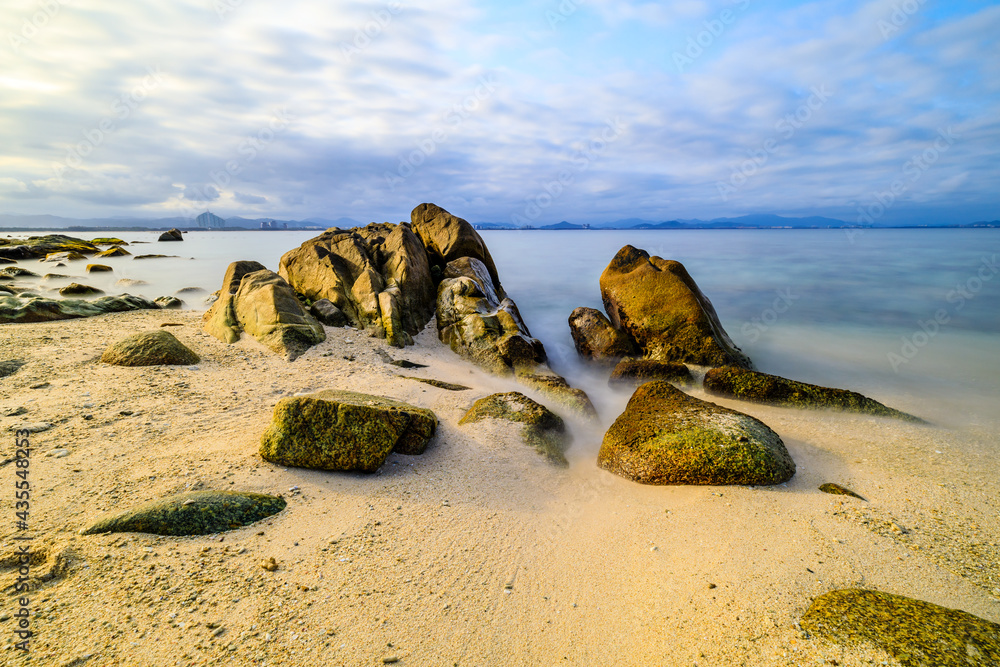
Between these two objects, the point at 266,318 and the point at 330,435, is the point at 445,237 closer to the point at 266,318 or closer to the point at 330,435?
the point at 266,318

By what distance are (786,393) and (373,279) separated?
30.6 feet

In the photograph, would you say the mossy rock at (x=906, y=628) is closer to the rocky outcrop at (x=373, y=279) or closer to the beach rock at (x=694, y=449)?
the beach rock at (x=694, y=449)

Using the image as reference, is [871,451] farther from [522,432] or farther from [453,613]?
[453,613]

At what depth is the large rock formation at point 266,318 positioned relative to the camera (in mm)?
8719

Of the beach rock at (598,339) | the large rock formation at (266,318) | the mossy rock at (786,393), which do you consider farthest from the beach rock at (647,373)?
the large rock formation at (266,318)

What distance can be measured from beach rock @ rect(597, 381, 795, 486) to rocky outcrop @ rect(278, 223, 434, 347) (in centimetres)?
589

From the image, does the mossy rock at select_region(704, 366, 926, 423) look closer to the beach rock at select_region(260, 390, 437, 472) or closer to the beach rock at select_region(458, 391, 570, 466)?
the beach rock at select_region(458, 391, 570, 466)

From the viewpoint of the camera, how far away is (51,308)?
9.73m

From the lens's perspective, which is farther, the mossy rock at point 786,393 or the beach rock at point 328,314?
the beach rock at point 328,314

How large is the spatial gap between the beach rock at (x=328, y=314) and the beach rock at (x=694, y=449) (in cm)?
710

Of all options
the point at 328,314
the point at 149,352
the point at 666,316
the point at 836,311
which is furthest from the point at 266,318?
the point at 836,311

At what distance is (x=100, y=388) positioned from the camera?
235 inches

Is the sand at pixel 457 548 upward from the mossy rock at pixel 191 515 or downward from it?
downward

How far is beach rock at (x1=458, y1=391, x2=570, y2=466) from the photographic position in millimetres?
6106
